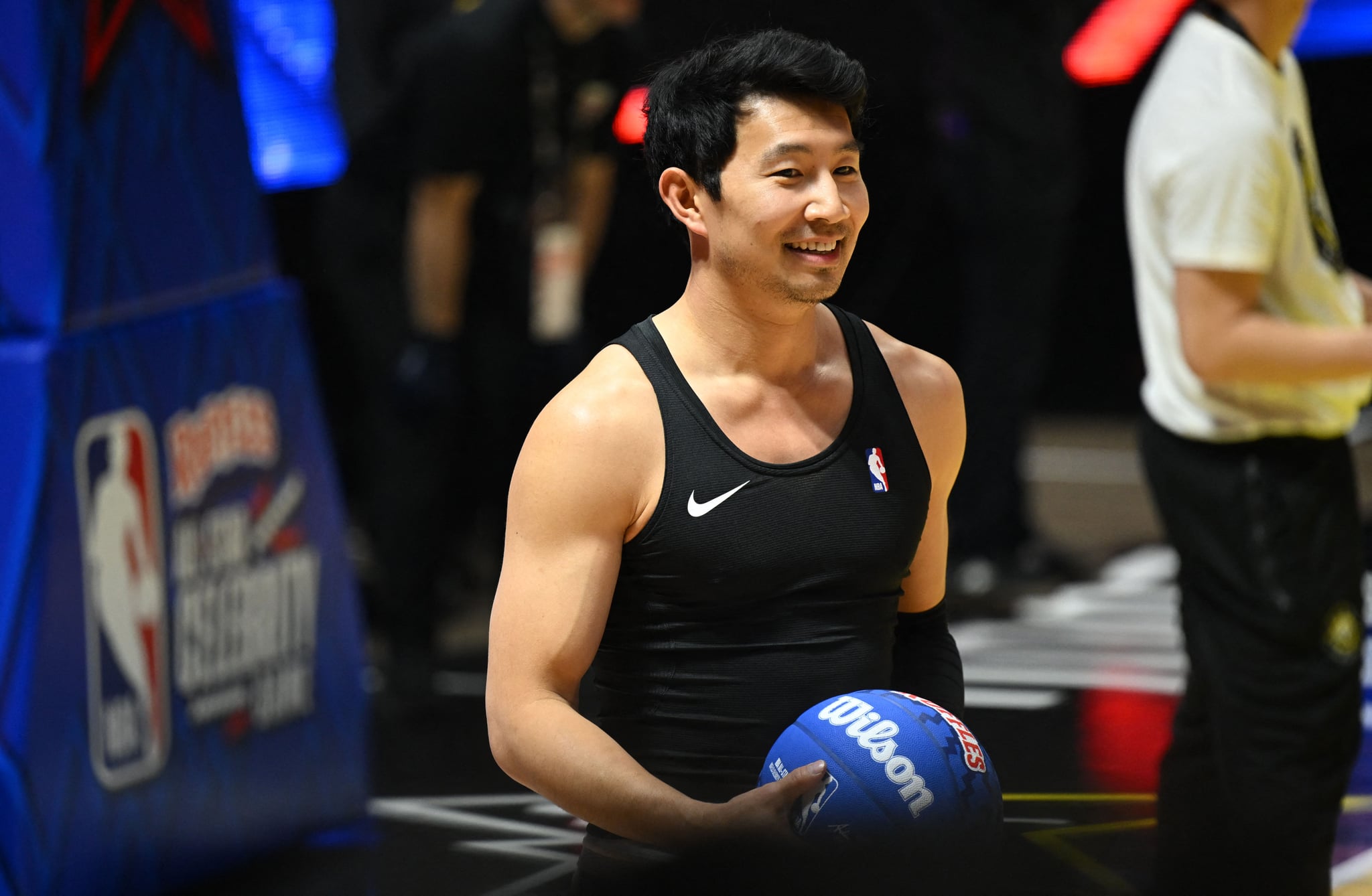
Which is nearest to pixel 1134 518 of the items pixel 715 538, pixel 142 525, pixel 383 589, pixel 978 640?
pixel 978 640

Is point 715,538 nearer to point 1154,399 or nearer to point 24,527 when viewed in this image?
point 1154,399

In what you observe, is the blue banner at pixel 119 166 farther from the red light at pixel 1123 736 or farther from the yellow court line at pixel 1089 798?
the red light at pixel 1123 736

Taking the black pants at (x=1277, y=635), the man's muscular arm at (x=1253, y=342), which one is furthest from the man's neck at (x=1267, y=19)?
the black pants at (x=1277, y=635)

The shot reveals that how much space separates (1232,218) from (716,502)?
1091 millimetres

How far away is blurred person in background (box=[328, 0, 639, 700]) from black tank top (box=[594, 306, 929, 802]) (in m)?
2.20

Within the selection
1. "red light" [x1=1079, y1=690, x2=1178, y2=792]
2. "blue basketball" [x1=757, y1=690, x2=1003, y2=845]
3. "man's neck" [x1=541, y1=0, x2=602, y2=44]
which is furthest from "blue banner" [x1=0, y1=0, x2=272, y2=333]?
"red light" [x1=1079, y1=690, x2=1178, y2=792]

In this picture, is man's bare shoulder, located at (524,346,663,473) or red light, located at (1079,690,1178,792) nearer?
man's bare shoulder, located at (524,346,663,473)

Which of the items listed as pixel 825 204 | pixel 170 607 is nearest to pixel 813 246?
pixel 825 204

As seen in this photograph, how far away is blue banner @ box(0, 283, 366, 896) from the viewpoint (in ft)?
8.79

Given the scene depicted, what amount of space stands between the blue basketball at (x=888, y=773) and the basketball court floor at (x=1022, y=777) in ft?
0.45

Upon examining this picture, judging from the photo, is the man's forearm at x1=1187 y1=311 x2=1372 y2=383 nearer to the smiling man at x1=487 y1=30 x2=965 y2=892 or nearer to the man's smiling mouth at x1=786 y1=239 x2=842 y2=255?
the smiling man at x1=487 y1=30 x2=965 y2=892

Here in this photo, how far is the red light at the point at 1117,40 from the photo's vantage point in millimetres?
6781

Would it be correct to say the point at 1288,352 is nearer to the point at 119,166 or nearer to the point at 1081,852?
the point at 1081,852

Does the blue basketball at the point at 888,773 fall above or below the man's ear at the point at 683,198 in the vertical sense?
below
